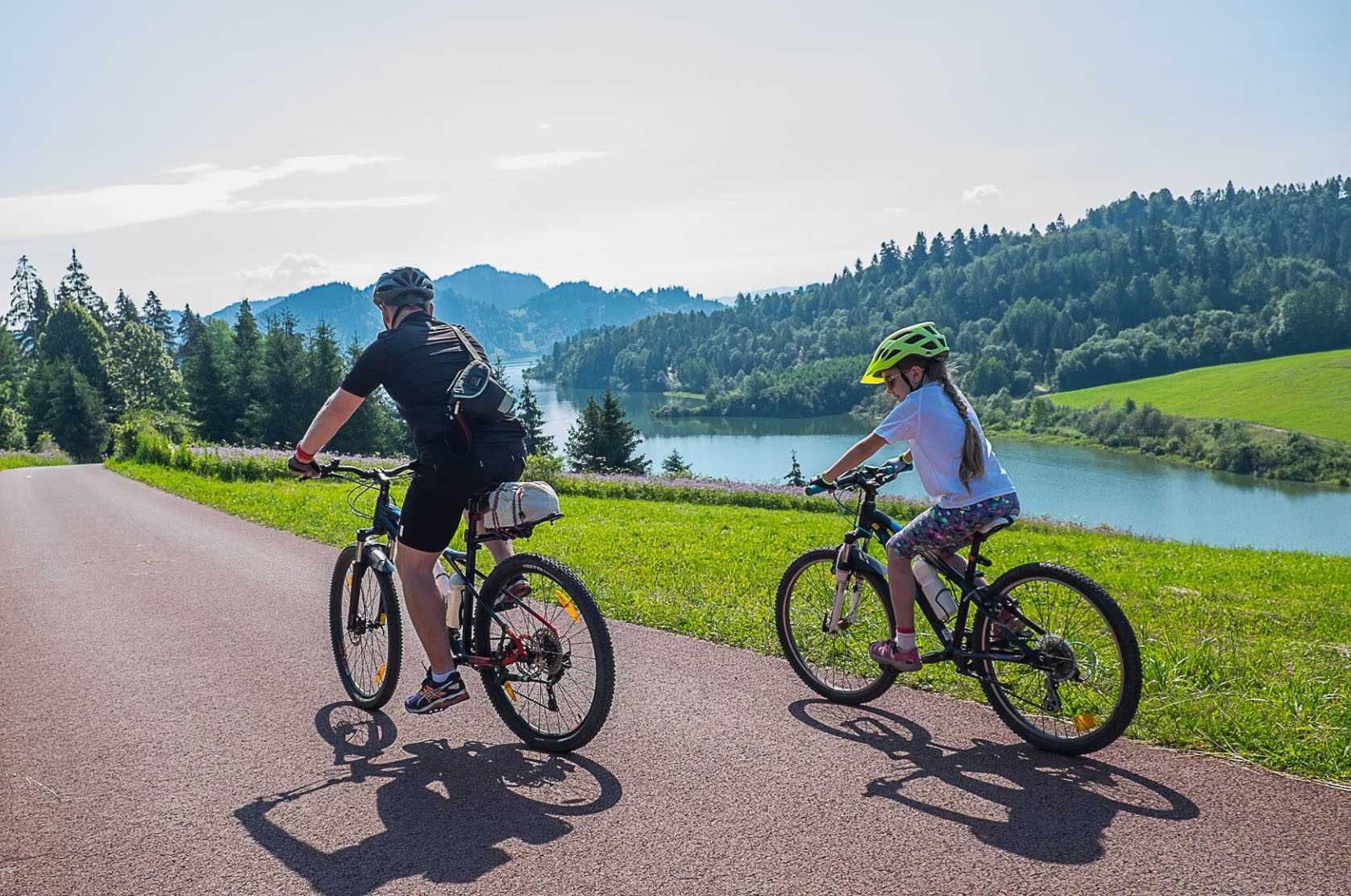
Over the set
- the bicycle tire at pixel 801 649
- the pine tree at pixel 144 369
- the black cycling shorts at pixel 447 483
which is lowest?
the bicycle tire at pixel 801 649

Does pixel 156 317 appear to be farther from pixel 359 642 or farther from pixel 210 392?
pixel 359 642

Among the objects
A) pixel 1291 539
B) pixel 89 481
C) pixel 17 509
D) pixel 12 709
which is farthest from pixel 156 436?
pixel 1291 539

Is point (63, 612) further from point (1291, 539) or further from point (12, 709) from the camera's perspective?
point (1291, 539)

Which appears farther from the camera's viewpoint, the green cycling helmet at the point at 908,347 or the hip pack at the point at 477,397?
the green cycling helmet at the point at 908,347

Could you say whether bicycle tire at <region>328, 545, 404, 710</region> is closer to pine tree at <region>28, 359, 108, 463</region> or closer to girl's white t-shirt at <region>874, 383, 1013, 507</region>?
girl's white t-shirt at <region>874, 383, 1013, 507</region>

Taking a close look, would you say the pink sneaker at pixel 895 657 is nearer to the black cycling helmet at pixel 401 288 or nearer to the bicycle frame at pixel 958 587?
the bicycle frame at pixel 958 587

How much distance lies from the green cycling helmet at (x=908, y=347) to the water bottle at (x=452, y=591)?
2.33m

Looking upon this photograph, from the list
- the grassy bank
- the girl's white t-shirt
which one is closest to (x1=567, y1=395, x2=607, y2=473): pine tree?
the grassy bank

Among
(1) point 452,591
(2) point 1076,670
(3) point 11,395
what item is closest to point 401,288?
(1) point 452,591

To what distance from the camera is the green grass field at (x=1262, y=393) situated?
106812 millimetres

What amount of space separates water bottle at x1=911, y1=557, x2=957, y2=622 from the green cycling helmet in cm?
104

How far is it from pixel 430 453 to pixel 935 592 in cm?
268

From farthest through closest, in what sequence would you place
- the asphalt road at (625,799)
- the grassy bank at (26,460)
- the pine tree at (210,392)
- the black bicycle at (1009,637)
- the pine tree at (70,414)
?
the pine tree at (70,414)
the pine tree at (210,392)
the grassy bank at (26,460)
the black bicycle at (1009,637)
the asphalt road at (625,799)

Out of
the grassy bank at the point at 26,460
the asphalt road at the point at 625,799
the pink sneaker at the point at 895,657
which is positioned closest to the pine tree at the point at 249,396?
the grassy bank at the point at 26,460
